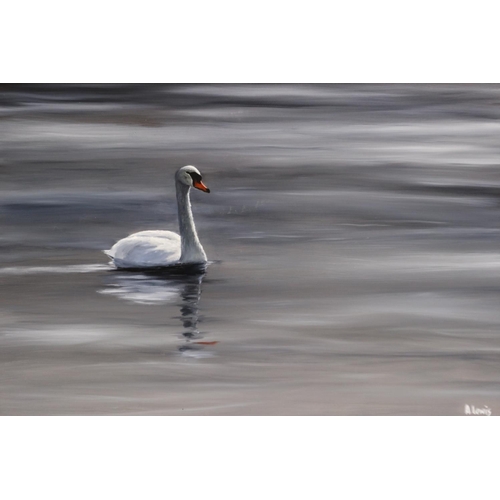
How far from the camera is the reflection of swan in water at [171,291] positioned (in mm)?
5547

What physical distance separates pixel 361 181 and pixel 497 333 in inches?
44.5

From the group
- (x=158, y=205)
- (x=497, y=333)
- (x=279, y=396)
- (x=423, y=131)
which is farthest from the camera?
(x=158, y=205)

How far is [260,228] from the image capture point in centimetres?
594

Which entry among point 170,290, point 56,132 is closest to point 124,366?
point 170,290

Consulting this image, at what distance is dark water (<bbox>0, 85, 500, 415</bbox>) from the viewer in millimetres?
5379

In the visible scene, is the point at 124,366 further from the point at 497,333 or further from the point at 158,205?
the point at 497,333

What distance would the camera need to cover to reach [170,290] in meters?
6.16

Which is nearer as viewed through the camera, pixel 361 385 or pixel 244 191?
pixel 361 385

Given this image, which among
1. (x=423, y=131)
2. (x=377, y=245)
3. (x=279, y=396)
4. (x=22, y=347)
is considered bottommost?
(x=279, y=396)

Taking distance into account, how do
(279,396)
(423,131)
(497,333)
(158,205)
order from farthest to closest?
(158,205) → (423,131) → (497,333) → (279,396)

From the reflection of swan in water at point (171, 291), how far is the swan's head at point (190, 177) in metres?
0.51

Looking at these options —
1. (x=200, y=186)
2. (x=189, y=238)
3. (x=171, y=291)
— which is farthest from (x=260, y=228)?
(x=171, y=291)
